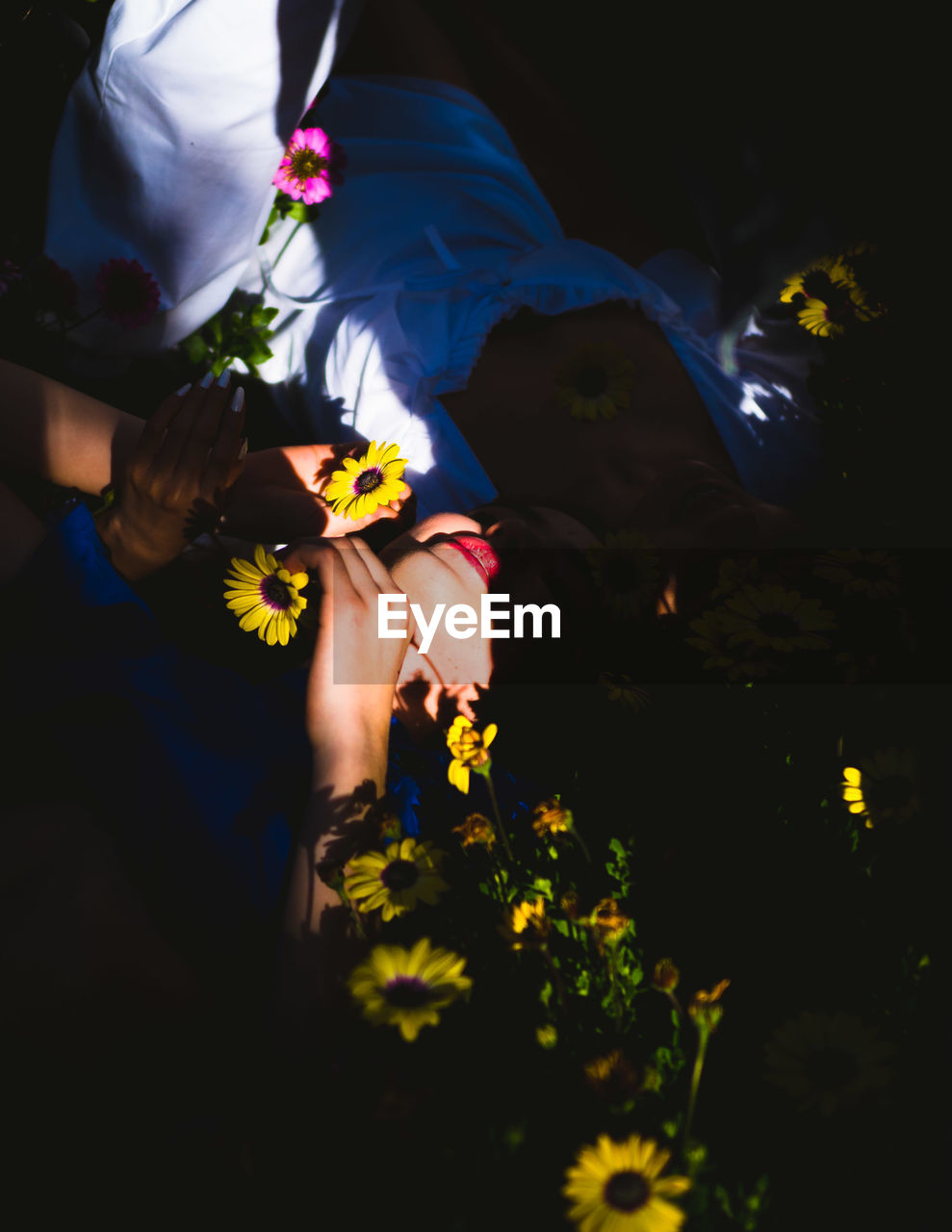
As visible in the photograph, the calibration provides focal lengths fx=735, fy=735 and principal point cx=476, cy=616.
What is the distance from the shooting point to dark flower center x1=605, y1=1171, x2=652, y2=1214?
16.9 inches

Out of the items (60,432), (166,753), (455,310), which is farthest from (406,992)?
(455,310)

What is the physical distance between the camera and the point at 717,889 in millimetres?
708

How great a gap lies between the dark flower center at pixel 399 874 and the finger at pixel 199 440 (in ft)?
1.93

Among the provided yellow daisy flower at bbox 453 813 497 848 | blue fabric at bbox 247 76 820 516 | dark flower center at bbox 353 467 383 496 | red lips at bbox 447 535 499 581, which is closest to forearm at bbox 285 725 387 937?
yellow daisy flower at bbox 453 813 497 848

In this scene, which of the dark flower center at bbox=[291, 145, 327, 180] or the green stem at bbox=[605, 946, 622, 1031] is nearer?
the green stem at bbox=[605, 946, 622, 1031]

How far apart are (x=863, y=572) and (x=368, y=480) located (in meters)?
0.66

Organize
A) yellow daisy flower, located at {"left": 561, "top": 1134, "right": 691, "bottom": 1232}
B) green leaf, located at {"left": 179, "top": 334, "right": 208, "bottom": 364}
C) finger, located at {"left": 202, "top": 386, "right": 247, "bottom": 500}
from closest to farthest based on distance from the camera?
1. yellow daisy flower, located at {"left": 561, "top": 1134, "right": 691, "bottom": 1232}
2. finger, located at {"left": 202, "top": 386, "right": 247, "bottom": 500}
3. green leaf, located at {"left": 179, "top": 334, "right": 208, "bottom": 364}

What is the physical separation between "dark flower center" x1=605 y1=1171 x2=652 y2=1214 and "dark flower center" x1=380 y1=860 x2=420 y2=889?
0.81ft

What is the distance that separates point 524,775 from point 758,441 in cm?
Answer: 82

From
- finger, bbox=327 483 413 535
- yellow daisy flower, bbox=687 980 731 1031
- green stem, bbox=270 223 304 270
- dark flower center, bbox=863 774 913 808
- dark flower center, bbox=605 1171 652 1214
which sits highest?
green stem, bbox=270 223 304 270

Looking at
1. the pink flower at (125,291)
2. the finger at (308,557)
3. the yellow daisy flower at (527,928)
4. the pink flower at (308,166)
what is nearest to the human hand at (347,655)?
the finger at (308,557)

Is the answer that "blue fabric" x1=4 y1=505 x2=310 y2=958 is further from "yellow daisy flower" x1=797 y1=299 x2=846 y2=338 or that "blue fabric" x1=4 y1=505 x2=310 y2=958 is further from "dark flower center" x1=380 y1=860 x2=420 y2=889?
"yellow daisy flower" x1=797 y1=299 x2=846 y2=338

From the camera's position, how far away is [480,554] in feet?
3.25

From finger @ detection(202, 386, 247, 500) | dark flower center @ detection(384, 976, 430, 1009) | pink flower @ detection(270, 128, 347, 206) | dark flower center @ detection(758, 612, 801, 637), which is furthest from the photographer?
pink flower @ detection(270, 128, 347, 206)
